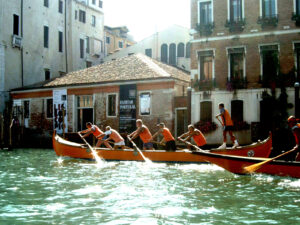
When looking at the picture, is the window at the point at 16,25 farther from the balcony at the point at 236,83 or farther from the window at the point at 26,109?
the balcony at the point at 236,83

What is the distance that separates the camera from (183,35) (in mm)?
30328

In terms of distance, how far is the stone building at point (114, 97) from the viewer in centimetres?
2262

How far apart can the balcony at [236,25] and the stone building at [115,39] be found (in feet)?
64.9

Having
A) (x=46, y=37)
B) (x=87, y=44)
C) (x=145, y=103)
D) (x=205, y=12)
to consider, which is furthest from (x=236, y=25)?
(x=87, y=44)

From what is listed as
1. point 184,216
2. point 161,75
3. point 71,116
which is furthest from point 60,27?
point 184,216

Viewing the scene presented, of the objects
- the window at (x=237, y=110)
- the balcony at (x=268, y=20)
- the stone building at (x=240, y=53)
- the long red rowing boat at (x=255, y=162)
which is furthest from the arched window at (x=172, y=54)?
the long red rowing boat at (x=255, y=162)

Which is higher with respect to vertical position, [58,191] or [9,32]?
[9,32]

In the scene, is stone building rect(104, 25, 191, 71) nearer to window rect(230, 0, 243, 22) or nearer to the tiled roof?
the tiled roof

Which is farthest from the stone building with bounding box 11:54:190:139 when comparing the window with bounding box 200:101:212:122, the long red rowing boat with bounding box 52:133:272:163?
the long red rowing boat with bounding box 52:133:272:163

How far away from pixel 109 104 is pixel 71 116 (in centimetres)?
320

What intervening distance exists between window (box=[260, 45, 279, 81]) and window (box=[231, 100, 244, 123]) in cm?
185

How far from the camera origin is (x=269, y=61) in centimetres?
1995

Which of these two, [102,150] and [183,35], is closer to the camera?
[102,150]

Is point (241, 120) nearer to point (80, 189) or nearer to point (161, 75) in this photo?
point (161, 75)
